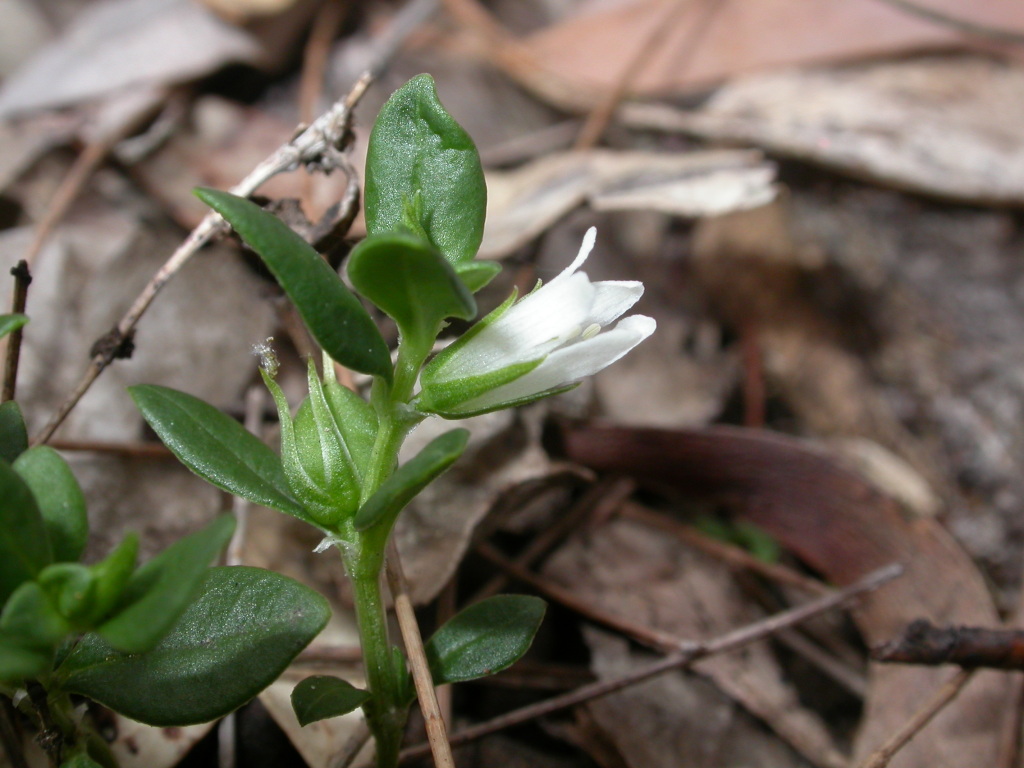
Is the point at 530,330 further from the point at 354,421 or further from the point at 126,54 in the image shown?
the point at 126,54

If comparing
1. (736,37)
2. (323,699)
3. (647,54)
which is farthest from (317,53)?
(323,699)

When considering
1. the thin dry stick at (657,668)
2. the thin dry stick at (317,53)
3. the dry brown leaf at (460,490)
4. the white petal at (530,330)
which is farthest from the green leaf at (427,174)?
the thin dry stick at (317,53)

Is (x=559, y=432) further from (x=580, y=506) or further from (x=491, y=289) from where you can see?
(x=491, y=289)

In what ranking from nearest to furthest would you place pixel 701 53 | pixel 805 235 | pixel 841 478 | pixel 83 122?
pixel 841 478 < pixel 83 122 < pixel 805 235 < pixel 701 53

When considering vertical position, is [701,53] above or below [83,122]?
below

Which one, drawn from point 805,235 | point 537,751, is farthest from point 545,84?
point 537,751
